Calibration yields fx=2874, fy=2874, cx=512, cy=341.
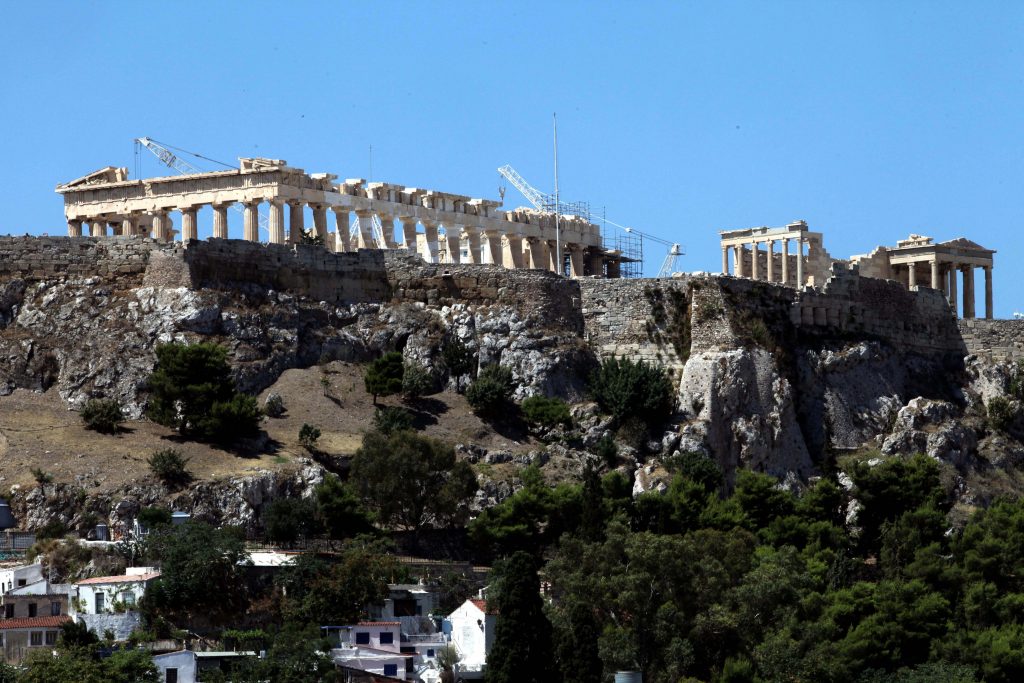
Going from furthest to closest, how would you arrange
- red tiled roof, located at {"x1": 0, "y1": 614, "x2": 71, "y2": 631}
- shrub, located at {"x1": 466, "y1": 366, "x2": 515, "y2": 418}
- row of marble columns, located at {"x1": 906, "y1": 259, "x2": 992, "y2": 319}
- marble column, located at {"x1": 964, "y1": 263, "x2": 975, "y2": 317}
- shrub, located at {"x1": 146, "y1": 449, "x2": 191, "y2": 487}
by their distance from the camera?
marble column, located at {"x1": 964, "y1": 263, "x2": 975, "y2": 317}
row of marble columns, located at {"x1": 906, "y1": 259, "x2": 992, "y2": 319}
shrub, located at {"x1": 466, "y1": 366, "x2": 515, "y2": 418}
shrub, located at {"x1": 146, "y1": 449, "x2": 191, "y2": 487}
red tiled roof, located at {"x1": 0, "y1": 614, "x2": 71, "y2": 631}

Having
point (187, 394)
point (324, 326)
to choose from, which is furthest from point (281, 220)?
point (187, 394)

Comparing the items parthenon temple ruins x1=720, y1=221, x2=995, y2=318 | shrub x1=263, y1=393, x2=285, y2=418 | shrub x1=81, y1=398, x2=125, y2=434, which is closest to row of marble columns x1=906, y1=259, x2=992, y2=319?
parthenon temple ruins x1=720, y1=221, x2=995, y2=318

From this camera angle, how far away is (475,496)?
314 feet

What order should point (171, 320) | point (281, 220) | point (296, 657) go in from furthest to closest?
point (281, 220)
point (171, 320)
point (296, 657)

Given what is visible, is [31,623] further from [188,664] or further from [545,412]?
[545,412]

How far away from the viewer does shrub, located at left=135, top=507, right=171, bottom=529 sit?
88.9 metres

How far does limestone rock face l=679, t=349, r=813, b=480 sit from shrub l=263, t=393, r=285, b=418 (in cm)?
1432

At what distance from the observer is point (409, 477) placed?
3647 inches

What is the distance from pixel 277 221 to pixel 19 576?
2685 centimetres

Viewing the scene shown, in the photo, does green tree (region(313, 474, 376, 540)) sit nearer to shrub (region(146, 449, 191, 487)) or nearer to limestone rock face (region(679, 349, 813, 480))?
shrub (region(146, 449, 191, 487))

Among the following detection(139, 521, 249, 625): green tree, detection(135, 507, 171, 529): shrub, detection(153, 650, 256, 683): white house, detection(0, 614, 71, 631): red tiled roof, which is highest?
detection(135, 507, 171, 529): shrub

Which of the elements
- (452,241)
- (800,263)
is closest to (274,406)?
(452,241)

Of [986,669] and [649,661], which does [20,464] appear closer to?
[649,661]

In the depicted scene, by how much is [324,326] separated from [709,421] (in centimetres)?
1438
